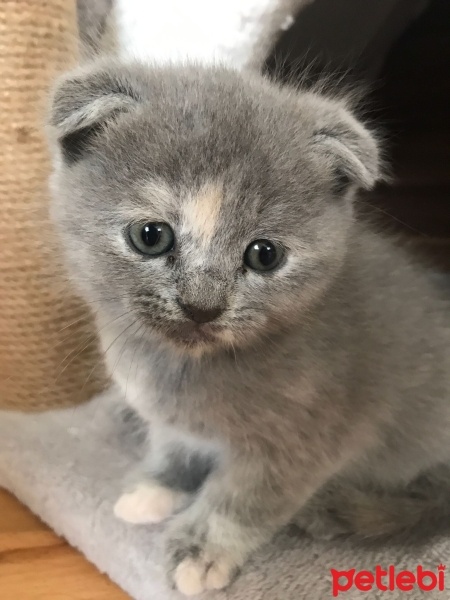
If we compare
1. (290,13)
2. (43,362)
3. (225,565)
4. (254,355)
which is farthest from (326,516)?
(290,13)

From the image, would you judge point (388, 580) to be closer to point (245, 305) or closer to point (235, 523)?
point (235, 523)

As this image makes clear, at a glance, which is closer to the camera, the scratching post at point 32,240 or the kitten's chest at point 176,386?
the kitten's chest at point 176,386

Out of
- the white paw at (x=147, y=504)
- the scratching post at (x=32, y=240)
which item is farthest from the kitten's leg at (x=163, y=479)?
the scratching post at (x=32, y=240)

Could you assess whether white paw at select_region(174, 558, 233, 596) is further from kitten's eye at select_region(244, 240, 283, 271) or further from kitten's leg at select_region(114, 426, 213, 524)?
kitten's eye at select_region(244, 240, 283, 271)

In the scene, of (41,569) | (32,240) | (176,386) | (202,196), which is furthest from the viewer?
(32,240)

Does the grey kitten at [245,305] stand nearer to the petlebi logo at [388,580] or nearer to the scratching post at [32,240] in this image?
the petlebi logo at [388,580]

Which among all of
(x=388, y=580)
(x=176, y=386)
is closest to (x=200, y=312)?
(x=176, y=386)

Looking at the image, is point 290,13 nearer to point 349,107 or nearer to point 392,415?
point 349,107
